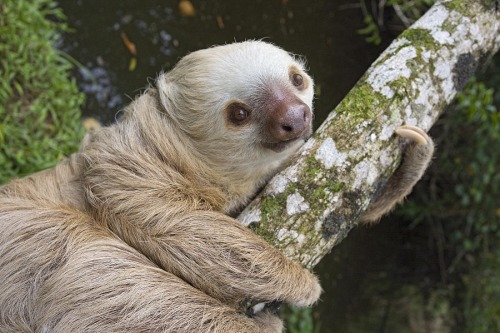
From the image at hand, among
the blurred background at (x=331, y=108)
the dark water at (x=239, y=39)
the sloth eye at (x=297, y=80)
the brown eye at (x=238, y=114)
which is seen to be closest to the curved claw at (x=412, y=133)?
the sloth eye at (x=297, y=80)

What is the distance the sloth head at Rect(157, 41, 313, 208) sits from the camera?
3.61 meters

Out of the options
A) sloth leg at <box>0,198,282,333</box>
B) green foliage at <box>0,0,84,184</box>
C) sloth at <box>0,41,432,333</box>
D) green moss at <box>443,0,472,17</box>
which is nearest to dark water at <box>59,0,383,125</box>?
green foliage at <box>0,0,84,184</box>

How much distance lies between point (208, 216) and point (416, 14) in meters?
4.97

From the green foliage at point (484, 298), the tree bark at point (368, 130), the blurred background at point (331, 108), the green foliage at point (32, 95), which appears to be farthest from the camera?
the green foliage at point (484, 298)

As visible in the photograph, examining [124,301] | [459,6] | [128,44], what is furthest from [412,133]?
[128,44]

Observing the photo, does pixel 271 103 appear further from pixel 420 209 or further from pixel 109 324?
pixel 420 209

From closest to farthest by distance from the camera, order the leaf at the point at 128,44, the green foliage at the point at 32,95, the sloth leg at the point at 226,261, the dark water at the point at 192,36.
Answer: the sloth leg at the point at 226,261 → the green foliage at the point at 32,95 → the dark water at the point at 192,36 → the leaf at the point at 128,44

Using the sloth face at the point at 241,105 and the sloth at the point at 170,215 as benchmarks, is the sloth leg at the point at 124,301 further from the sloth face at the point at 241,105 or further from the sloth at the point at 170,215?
the sloth face at the point at 241,105

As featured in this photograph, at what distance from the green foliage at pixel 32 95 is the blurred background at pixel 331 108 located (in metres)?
0.01

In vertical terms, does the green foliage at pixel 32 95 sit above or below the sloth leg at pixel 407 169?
above

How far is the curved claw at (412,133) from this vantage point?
383cm

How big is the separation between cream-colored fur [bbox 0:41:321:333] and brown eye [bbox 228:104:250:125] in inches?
1.3

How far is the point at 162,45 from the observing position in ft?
22.7

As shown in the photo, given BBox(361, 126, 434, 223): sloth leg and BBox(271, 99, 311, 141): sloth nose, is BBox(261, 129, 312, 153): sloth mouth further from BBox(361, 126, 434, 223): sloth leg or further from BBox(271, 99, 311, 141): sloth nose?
A: BBox(361, 126, 434, 223): sloth leg
